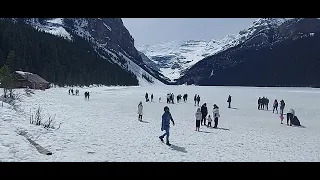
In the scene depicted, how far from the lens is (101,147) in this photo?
1256 centimetres

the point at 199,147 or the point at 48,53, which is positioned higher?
the point at 48,53

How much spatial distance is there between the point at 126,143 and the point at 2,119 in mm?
5808

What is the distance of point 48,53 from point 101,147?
107292 mm
